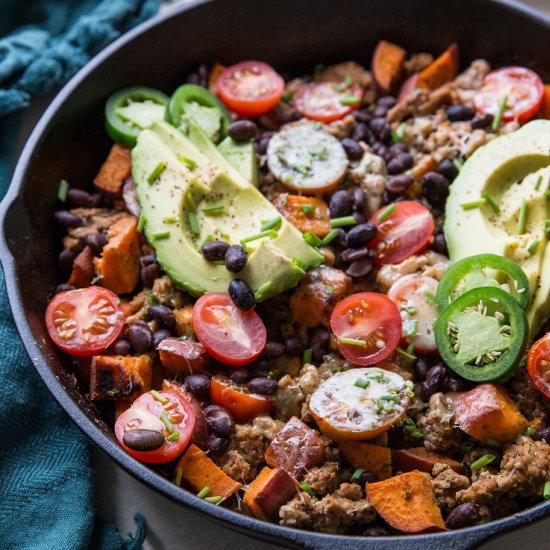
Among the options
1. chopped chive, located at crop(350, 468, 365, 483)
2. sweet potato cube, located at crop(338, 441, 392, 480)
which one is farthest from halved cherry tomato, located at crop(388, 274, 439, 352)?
chopped chive, located at crop(350, 468, 365, 483)

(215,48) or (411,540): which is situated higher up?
(215,48)

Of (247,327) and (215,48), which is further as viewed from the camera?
(215,48)

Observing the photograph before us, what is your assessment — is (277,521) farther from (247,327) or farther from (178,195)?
(178,195)

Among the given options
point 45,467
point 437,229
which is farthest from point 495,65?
point 45,467

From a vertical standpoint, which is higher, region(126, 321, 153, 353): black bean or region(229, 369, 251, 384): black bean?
region(126, 321, 153, 353): black bean

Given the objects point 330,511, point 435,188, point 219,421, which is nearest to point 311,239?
point 435,188

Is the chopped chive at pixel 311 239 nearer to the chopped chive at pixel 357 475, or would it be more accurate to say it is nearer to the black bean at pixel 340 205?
the black bean at pixel 340 205

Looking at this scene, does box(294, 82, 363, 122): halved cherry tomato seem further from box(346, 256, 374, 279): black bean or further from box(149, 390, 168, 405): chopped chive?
box(149, 390, 168, 405): chopped chive
